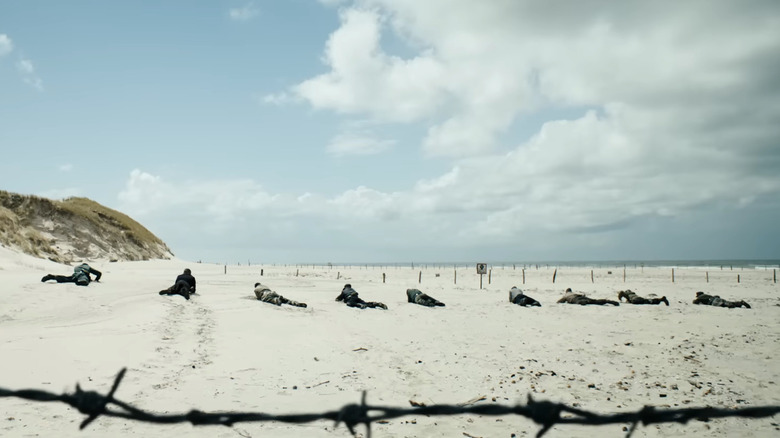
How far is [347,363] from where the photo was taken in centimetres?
895

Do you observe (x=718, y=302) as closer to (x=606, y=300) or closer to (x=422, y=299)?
(x=606, y=300)

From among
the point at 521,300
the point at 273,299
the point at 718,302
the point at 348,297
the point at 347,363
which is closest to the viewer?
the point at 347,363

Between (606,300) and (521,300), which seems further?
(606,300)

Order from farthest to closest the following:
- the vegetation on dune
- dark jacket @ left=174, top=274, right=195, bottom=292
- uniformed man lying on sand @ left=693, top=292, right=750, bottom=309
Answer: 1. the vegetation on dune
2. uniformed man lying on sand @ left=693, top=292, right=750, bottom=309
3. dark jacket @ left=174, top=274, right=195, bottom=292

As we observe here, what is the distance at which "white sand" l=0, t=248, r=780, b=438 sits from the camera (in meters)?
5.55

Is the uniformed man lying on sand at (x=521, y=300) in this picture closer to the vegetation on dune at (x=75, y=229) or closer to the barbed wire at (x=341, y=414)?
the barbed wire at (x=341, y=414)

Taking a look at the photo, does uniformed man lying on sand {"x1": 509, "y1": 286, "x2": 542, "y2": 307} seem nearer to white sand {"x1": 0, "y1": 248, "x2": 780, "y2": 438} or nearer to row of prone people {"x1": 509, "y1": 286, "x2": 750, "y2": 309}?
row of prone people {"x1": 509, "y1": 286, "x2": 750, "y2": 309}

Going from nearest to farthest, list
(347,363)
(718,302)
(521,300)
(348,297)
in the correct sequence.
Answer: (347,363) → (348,297) → (718,302) → (521,300)

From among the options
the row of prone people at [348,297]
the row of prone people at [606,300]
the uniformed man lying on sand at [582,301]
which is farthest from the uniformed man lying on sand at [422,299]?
the uniformed man lying on sand at [582,301]

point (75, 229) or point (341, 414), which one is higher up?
point (75, 229)

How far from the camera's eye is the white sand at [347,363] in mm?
5551

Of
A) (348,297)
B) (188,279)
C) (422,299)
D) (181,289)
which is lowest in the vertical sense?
(422,299)

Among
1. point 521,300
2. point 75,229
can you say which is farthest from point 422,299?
point 75,229

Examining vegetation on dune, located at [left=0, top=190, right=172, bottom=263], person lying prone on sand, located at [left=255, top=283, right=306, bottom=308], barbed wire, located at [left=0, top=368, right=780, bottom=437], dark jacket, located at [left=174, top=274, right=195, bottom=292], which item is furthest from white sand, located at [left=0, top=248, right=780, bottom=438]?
vegetation on dune, located at [left=0, top=190, right=172, bottom=263]
